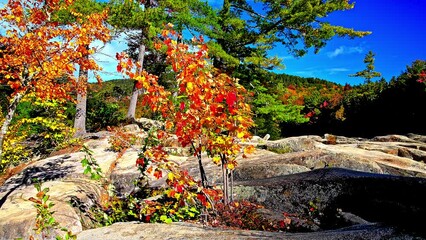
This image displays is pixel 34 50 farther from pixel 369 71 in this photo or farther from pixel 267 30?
pixel 369 71

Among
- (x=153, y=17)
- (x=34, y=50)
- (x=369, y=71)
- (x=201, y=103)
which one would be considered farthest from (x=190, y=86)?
(x=369, y=71)

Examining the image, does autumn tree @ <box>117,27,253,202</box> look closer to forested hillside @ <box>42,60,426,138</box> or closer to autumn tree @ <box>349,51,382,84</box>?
forested hillside @ <box>42,60,426,138</box>

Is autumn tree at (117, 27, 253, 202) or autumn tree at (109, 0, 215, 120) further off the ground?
autumn tree at (109, 0, 215, 120)

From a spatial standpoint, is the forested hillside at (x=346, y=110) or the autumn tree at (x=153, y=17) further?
the forested hillside at (x=346, y=110)

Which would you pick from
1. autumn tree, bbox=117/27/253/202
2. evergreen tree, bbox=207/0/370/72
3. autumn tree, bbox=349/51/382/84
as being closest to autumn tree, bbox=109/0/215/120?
evergreen tree, bbox=207/0/370/72

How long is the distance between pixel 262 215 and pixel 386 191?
1772 mm

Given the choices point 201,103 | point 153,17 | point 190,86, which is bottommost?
point 201,103

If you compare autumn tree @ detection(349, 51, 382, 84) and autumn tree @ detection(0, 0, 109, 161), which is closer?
autumn tree @ detection(0, 0, 109, 161)

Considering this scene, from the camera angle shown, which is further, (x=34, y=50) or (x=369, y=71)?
(x=369, y=71)

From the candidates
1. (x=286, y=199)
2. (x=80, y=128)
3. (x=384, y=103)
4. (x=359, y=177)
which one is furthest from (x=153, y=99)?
(x=384, y=103)

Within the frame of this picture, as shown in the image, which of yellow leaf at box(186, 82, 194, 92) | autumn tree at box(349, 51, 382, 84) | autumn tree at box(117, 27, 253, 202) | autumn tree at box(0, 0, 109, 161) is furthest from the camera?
autumn tree at box(349, 51, 382, 84)

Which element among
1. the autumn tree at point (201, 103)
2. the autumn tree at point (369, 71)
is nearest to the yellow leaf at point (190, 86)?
the autumn tree at point (201, 103)

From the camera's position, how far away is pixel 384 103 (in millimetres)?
18875

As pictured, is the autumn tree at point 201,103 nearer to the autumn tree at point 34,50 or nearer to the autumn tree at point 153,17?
the autumn tree at point 34,50
